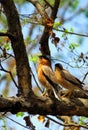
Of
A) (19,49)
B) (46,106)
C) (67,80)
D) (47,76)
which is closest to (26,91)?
(46,106)

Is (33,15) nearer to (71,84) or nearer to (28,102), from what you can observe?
(71,84)

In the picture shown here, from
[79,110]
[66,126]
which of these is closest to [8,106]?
Result: [79,110]

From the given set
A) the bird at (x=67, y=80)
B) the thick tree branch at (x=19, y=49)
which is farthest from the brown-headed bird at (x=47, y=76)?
Answer: the thick tree branch at (x=19, y=49)

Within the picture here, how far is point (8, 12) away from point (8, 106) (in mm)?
937

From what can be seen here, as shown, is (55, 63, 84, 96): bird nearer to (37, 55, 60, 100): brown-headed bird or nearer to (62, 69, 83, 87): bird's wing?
(62, 69, 83, 87): bird's wing

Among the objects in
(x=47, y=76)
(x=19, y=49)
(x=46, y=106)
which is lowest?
(x=46, y=106)

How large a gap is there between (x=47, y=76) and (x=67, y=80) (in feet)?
1.32

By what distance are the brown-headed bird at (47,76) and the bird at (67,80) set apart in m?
0.15

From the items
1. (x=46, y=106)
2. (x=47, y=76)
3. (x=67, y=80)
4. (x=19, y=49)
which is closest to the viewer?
(x=46, y=106)

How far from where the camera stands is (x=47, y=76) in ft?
14.8

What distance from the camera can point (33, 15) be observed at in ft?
17.4

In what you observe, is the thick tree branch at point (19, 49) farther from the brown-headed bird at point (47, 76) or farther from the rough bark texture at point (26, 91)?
the brown-headed bird at point (47, 76)

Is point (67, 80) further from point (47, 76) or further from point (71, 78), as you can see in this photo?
point (47, 76)

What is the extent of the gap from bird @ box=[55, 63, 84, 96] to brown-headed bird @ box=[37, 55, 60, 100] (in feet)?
0.48
